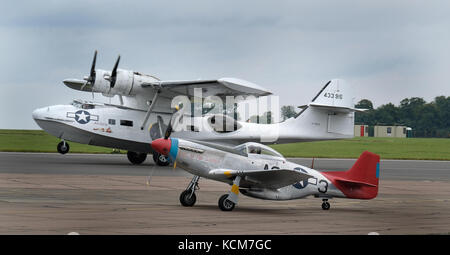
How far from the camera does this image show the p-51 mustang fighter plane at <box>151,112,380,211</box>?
1477 centimetres

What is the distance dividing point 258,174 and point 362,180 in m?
2.79

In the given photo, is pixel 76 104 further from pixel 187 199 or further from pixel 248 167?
pixel 248 167

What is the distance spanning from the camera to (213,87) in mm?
30375

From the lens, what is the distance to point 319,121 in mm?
32406

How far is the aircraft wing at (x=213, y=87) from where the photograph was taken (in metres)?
28.3

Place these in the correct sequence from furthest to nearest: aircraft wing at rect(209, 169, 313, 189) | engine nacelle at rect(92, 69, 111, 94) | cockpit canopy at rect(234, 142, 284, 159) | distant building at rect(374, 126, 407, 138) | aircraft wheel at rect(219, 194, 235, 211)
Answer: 1. distant building at rect(374, 126, 407, 138)
2. engine nacelle at rect(92, 69, 111, 94)
3. cockpit canopy at rect(234, 142, 284, 159)
4. aircraft wheel at rect(219, 194, 235, 211)
5. aircraft wing at rect(209, 169, 313, 189)

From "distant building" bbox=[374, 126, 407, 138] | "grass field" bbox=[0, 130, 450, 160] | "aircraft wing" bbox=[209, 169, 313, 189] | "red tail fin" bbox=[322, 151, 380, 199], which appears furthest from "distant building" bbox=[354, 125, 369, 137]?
"aircraft wing" bbox=[209, 169, 313, 189]

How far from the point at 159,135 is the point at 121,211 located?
18.0m

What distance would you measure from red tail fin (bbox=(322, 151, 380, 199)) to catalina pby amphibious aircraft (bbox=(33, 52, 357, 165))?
14725mm

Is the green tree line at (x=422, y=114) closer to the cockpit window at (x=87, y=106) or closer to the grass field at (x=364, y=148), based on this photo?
the grass field at (x=364, y=148)

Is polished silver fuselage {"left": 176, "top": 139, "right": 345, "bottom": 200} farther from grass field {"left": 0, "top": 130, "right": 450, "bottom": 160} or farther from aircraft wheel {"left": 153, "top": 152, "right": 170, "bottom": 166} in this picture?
grass field {"left": 0, "top": 130, "right": 450, "bottom": 160}

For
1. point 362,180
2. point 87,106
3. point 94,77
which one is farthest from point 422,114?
point 362,180
